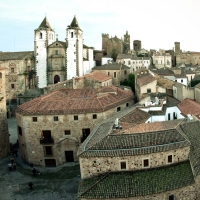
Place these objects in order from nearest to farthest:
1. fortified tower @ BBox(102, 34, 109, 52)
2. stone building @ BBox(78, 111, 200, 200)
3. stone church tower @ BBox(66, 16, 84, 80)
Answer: stone building @ BBox(78, 111, 200, 200) < stone church tower @ BBox(66, 16, 84, 80) < fortified tower @ BBox(102, 34, 109, 52)

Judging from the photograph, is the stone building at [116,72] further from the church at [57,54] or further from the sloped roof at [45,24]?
the sloped roof at [45,24]

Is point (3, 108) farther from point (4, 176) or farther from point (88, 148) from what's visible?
point (88, 148)

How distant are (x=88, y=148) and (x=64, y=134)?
12118 mm

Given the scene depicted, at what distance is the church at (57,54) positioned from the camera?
53.2 m

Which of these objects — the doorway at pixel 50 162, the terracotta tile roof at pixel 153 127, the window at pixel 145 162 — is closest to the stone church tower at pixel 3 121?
the doorway at pixel 50 162

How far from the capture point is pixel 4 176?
2845 centimetres

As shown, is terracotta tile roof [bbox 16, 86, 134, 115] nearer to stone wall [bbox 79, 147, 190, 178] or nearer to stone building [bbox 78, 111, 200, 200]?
stone building [bbox 78, 111, 200, 200]

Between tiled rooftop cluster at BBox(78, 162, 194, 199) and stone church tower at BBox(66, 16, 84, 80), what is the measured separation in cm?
3649

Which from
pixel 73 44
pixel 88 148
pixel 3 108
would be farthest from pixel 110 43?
pixel 88 148

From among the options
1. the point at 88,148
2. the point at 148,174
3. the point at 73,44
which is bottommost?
the point at 148,174

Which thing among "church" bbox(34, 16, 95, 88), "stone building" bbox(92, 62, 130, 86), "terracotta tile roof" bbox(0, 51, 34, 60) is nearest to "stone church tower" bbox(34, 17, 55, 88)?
"church" bbox(34, 16, 95, 88)

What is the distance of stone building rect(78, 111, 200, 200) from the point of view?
17453 millimetres

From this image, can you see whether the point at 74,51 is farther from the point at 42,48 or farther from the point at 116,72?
the point at 116,72

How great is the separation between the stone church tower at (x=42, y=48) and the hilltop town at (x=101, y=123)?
175 millimetres
